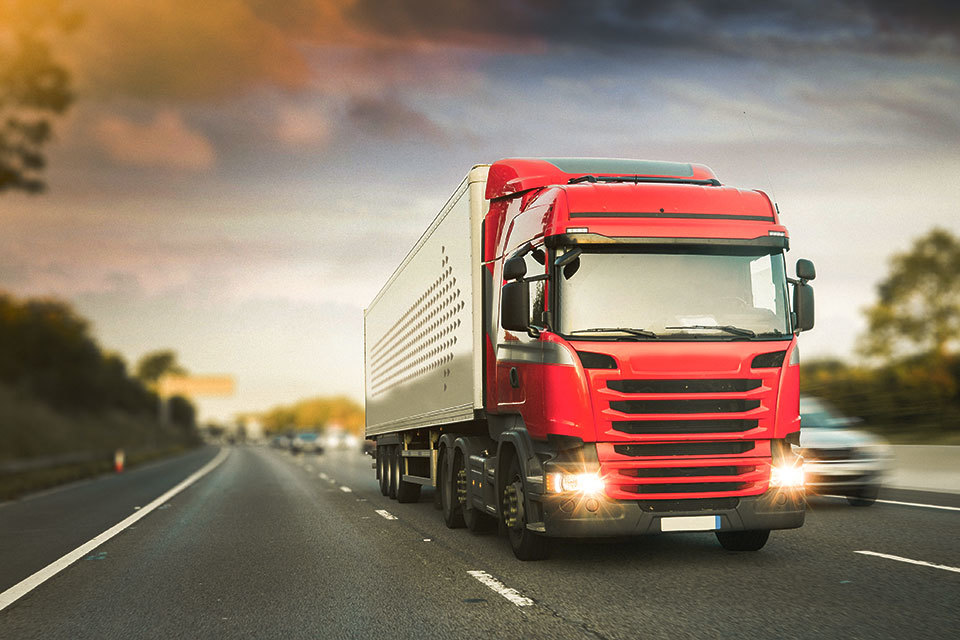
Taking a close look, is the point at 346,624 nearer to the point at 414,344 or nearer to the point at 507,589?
the point at 507,589

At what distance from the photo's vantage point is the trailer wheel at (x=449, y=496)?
41.8 feet

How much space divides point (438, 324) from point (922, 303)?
49.8 m

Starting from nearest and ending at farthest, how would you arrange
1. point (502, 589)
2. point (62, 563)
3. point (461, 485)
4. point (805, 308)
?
point (502, 589)
point (805, 308)
point (62, 563)
point (461, 485)

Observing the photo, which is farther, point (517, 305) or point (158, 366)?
point (158, 366)

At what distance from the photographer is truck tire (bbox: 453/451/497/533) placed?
12.1 meters

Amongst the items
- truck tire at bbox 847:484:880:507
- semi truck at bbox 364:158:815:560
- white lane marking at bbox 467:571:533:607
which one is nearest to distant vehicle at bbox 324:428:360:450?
truck tire at bbox 847:484:880:507

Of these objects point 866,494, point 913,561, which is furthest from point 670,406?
point 866,494

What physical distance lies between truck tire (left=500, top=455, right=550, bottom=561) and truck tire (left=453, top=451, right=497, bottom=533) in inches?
69.4

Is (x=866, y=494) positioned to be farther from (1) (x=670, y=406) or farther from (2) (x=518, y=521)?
(1) (x=670, y=406)

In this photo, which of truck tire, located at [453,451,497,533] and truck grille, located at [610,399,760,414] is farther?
truck tire, located at [453,451,497,533]

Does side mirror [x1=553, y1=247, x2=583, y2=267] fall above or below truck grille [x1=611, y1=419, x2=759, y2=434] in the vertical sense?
above

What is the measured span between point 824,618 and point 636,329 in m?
2.89

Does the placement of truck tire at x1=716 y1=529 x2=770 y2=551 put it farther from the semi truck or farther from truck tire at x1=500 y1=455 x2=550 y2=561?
truck tire at x1=500 y1=455 x2=550 y2=561

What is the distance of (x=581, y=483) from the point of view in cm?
862
